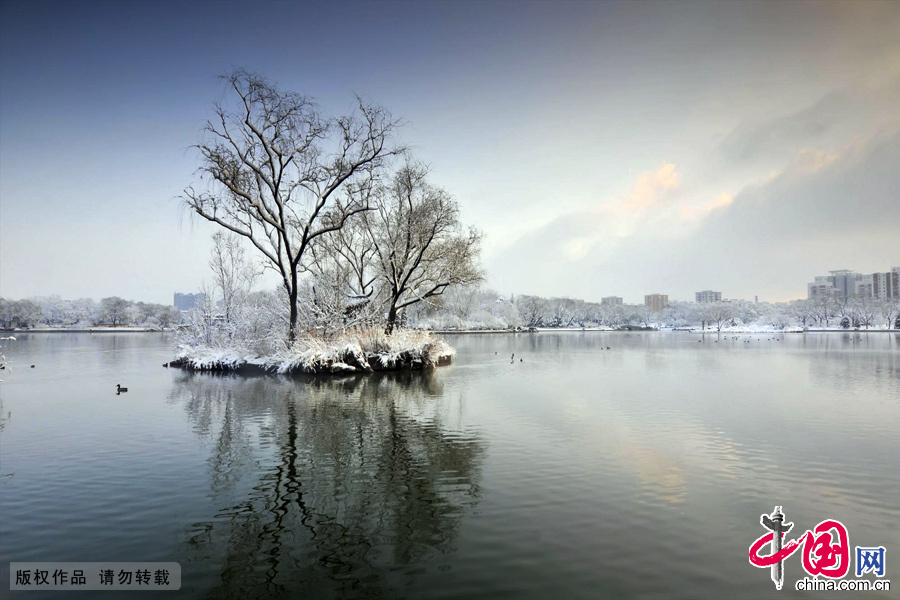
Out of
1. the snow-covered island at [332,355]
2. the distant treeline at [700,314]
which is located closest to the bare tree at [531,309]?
the distant treeline at [700,314]

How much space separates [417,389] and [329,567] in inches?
630

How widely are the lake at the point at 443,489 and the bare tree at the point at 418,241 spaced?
55.3ft

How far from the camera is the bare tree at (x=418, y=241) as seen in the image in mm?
33875

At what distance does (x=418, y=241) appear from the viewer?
112 feet

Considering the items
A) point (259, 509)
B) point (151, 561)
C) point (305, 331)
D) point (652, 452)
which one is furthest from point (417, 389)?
point (151, 561)

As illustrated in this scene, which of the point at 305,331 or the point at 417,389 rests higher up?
the point at 305,331

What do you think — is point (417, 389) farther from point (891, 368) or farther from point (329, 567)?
point (891, 368)

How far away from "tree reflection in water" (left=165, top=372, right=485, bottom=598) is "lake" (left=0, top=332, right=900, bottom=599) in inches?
1.7

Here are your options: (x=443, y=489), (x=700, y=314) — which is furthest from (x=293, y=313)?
(x=700, y=314)

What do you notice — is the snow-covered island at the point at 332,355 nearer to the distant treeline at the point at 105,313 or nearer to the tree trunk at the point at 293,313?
the tree trunk at the point at 293,313

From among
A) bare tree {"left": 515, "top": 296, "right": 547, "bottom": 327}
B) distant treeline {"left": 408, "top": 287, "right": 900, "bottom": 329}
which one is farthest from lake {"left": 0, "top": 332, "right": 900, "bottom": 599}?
bare tree {"left": 515, "top": 296, "right": 547, "bottom": 327}

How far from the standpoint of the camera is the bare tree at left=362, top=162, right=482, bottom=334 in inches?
1334

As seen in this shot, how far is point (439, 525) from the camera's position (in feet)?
23.5

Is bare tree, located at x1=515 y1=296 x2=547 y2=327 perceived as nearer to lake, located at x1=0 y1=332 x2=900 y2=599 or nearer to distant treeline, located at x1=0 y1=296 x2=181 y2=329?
distant treeline, located at x1=0 y1=296 x2=181 y2=329
